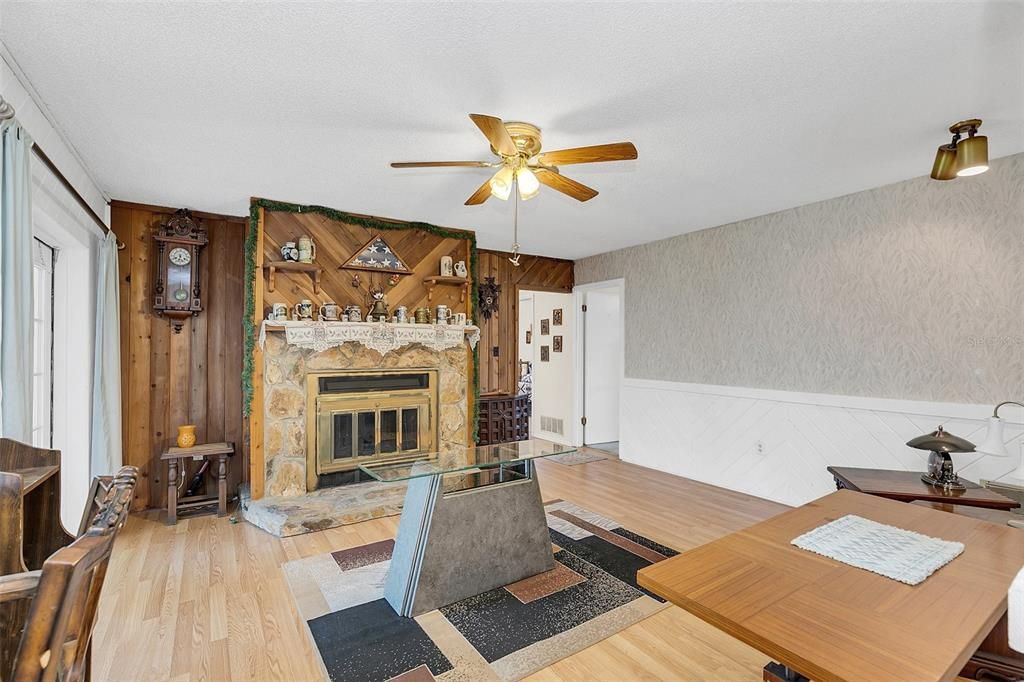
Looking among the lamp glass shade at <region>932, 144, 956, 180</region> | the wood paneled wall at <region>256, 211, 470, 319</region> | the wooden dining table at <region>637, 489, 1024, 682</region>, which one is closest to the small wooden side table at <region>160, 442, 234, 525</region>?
the wood paneled wall at <region>256, 211, 470, 319</region>

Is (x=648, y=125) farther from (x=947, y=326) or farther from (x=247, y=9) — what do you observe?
(x=947, y=326)

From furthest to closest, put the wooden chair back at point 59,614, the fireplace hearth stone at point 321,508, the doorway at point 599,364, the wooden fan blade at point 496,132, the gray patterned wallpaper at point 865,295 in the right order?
the doorway at point 599,364 → the fireplace hearth stone at point 321,508 → the gray patterned wallpaper at point 865,295 → the wooden fan blade at point 496,132 → the wooden chair back at point 59,614

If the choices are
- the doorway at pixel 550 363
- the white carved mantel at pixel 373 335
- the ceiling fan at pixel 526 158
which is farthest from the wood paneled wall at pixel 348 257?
the ceiling fan at pixel 526 158

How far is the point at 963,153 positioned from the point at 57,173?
15.5 ft

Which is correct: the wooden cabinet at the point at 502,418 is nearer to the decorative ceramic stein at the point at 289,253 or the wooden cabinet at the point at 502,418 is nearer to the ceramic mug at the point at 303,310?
the ceramic mug at the point at 303,310

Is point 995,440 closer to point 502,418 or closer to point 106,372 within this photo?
point 502,418

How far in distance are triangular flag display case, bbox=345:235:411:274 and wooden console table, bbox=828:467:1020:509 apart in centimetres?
387

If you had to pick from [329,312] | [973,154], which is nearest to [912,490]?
[973,154]

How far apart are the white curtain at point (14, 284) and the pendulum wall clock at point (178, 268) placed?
2373 mm

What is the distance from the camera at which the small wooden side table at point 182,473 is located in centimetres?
365

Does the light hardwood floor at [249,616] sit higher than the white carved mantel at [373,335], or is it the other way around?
the white carved mantel at [373,335]

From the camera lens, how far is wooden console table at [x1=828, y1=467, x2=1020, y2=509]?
238cm

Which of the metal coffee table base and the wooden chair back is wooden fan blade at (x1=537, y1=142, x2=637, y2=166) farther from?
the wooden chair back

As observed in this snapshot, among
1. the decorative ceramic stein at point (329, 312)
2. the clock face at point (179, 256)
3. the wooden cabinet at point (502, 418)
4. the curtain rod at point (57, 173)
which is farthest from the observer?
the wooden cabinet at point (502, 418)
